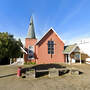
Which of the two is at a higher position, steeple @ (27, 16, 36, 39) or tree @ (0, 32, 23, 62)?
steeple @ (27, 16, 36, 39)

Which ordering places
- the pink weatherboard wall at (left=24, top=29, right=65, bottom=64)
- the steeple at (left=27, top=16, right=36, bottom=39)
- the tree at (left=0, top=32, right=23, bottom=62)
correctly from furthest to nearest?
1. the steeple at (left=27, top=16, right=36, bottom=39)
2. the pink weatherboard wall at (left=24, top=29, right=65, bottom=64)
3. the tree at (left=0, top=32, right=23, bottom=62)

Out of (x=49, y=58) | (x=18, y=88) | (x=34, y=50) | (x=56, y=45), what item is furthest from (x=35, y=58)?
(x=18, y=88)

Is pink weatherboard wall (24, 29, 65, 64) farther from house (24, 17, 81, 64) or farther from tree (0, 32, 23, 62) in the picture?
tree (0, 32, 23, 62)

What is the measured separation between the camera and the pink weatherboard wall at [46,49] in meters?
21.5

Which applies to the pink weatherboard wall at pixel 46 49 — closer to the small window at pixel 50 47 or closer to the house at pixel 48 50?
the house at pixel 48 50

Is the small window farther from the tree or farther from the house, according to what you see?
the tree

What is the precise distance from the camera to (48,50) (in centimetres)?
2203

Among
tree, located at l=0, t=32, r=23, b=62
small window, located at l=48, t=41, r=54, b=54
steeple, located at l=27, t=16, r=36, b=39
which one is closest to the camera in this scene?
tree, located at l=0, t=32, r=23, b=62

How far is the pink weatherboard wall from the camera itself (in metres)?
21.5

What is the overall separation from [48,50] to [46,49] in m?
0.63

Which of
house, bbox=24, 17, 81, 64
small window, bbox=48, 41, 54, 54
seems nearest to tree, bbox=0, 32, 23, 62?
house, bbox=24, 17, 81, 64

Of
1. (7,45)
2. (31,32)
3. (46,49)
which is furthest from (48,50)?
(7,45)

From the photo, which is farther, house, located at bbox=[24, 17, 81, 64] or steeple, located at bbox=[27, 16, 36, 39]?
steeple, located at bbox=[27, 16, 36, 39]

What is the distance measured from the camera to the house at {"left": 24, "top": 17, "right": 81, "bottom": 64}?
70.5ft
